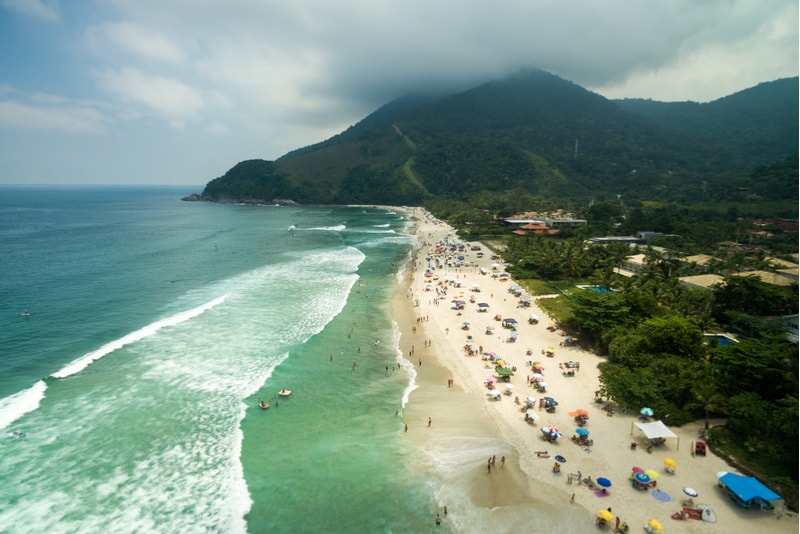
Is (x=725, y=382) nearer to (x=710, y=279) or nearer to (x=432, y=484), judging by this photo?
(x=432, y=484)

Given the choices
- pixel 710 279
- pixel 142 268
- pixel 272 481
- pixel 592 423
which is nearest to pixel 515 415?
pixel 592 423

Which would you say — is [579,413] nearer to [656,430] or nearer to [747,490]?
[656,430]

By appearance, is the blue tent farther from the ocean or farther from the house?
the house

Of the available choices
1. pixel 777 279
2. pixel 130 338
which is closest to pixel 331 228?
pixel 130 338

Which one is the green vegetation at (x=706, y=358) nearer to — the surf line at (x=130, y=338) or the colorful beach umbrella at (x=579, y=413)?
the colorful beach umbrella at (x=579, y=413)

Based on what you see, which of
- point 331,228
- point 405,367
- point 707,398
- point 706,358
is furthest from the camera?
point 331,228

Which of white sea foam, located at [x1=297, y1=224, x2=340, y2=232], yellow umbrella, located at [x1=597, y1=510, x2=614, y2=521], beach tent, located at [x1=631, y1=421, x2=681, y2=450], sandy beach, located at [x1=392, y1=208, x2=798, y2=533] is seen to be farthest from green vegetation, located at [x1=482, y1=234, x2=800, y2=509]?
white sea foam, located at [x1=297, y1=224, x2=340, y2=232]

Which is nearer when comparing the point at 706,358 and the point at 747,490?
the point at 747,490
